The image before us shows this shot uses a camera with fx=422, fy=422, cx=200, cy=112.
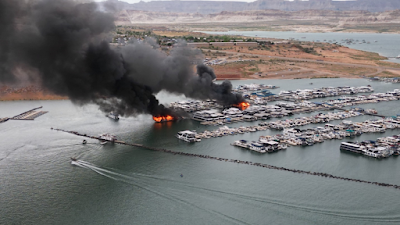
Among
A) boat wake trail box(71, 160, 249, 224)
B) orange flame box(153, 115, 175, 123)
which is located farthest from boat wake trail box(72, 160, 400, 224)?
orange flame box(153, 115, 175, 123)

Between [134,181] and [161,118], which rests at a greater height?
[161,118]

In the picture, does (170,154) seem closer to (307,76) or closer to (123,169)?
(123,169)

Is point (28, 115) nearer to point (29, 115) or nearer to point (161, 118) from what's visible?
point (29, 115)

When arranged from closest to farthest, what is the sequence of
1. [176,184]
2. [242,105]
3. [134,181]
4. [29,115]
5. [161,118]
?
[176,184]
[134,181]
[161,118]
[29,115]
[242,105]

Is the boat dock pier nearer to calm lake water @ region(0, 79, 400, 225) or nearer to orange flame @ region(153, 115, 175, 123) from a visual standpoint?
calm lake water @ region(0, 79, 400, 225)

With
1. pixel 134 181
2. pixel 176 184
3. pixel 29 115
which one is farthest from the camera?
pixel 29 115

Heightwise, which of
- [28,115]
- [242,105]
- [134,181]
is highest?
[242,105]

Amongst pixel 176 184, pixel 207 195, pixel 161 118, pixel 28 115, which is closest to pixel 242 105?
pixel 161 118
